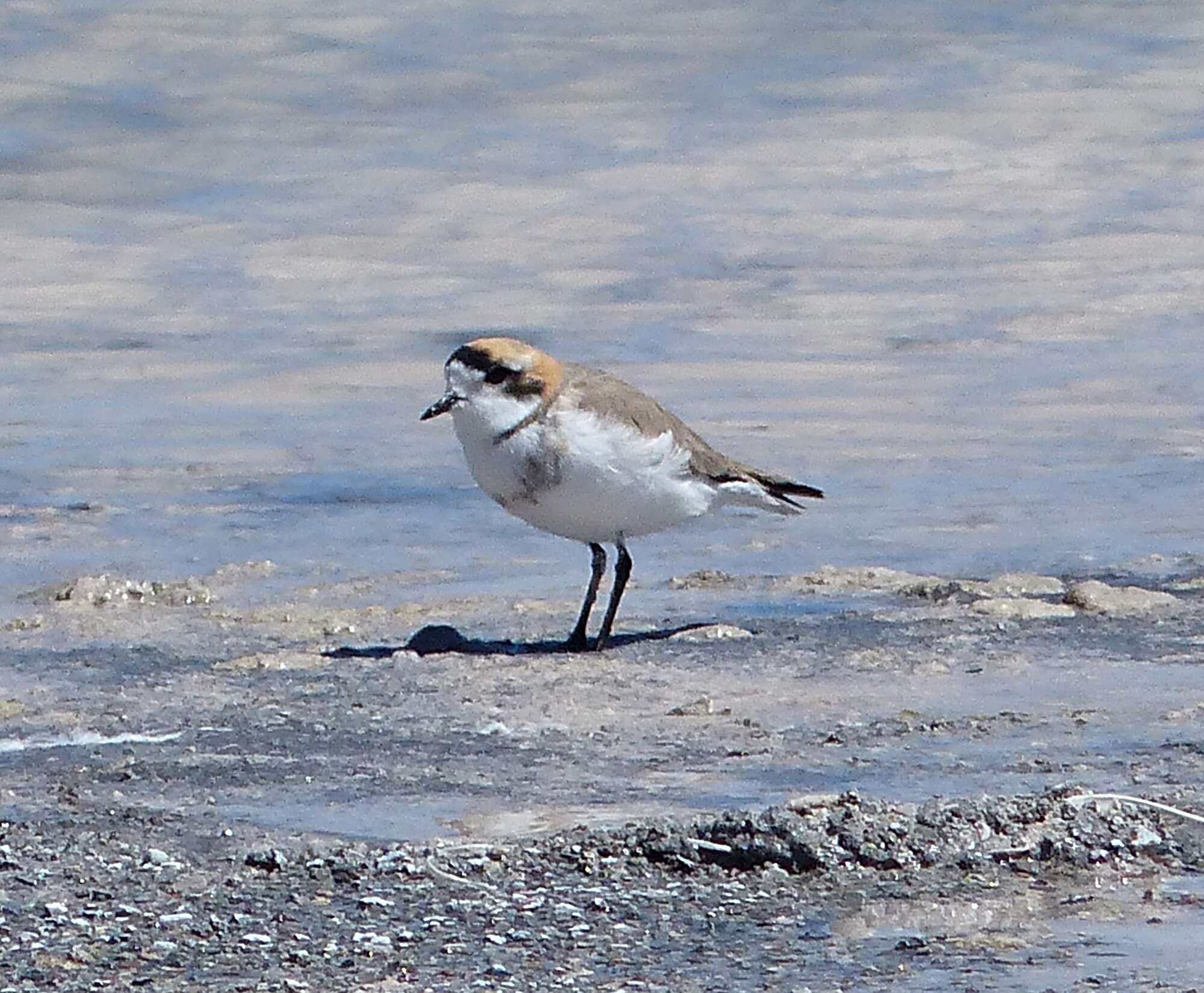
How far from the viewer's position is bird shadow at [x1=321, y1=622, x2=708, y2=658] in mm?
6414

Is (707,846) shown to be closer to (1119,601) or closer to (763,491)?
(1119,601)

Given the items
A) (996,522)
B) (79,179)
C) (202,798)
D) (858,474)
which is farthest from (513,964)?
(79,179)

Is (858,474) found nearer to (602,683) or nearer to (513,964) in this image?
(602,683)

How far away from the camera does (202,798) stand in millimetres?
4844

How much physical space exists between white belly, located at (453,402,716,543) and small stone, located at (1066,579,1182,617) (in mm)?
1034

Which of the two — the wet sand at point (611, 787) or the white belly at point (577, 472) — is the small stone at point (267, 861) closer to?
the wet sand at point (611, 787)

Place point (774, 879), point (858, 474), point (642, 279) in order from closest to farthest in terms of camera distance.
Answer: point (774, 879) < point (858, 474) < point (642, 279)

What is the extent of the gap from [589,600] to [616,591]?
0.10 meters

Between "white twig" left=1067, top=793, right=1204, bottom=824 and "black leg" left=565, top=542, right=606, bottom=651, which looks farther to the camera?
"black leg" left=565, top=542, right=606, bottom=651

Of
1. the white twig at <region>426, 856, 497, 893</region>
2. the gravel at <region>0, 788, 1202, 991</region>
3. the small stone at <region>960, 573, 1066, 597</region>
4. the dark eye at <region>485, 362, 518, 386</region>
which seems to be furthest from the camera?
the small stone at <region>960, 573, 1066, 597</region>

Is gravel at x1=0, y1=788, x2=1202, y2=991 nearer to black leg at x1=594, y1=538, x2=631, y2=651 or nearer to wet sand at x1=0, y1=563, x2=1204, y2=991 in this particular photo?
wet sand at x1=0, y1=563, x2=1204, y2=991

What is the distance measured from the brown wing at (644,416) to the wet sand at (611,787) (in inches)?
13.1

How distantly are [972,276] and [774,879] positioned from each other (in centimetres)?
946

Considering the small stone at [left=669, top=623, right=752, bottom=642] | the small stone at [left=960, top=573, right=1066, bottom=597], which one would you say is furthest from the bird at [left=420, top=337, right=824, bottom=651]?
the small stone at [left=960, top=573, right=1066, bottom=597]
